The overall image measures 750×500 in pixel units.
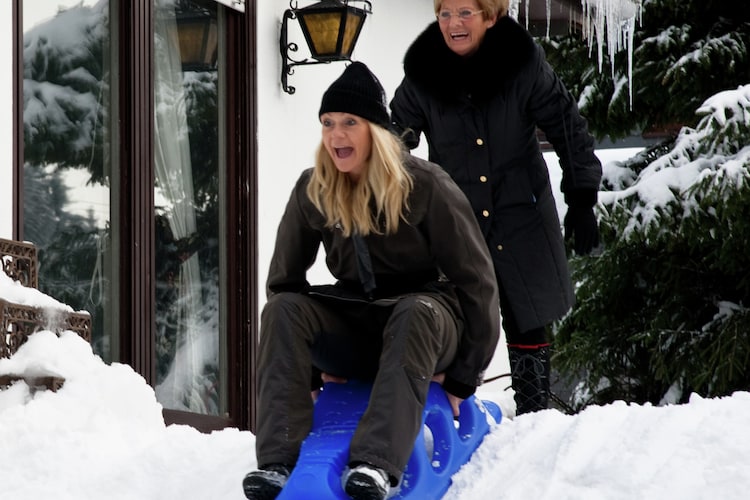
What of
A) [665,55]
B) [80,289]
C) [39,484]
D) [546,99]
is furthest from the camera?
[665,55]

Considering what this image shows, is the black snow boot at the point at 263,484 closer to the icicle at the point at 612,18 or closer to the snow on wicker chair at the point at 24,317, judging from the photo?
the snow on wicker chair at the point at 24,317

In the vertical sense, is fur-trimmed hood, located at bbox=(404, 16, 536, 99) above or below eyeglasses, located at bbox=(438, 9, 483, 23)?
below

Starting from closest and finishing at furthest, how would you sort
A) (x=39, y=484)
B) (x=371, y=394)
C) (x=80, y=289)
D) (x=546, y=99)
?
1. (x=371, y=394)
2. (x=39, y=484)
3. (x=546, y=99)
4. (x=80, y=289)

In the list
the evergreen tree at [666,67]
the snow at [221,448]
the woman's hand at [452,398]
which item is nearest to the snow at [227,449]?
the snow at [221,448]

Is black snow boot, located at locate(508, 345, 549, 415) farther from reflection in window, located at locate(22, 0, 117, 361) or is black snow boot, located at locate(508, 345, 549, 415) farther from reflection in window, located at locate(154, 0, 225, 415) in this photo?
reflection in window, located at locate(154, 0, 225, 415)

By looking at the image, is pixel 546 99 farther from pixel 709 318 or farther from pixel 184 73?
pixel 709 318

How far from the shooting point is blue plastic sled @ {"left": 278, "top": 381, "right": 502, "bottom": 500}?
373cm

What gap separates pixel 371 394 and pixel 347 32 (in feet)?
12.4

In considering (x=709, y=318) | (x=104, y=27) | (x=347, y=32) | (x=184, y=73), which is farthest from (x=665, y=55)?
(x=104, y=27)

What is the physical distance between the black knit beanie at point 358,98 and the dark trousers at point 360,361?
55 cm

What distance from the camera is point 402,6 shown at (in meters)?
9.10

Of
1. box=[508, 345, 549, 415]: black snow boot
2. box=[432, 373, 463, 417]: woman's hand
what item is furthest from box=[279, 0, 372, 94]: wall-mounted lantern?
box=[432, 373, 463, 417]: woman's hand

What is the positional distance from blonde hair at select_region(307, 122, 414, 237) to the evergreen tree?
528 centimetres

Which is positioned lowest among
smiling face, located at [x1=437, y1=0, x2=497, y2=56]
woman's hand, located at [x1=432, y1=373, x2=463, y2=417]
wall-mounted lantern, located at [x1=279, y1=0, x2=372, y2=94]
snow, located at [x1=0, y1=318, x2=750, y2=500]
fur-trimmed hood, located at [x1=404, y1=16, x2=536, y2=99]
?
snow, located at [x1=0, y1=318, x2=750, y2=500]
